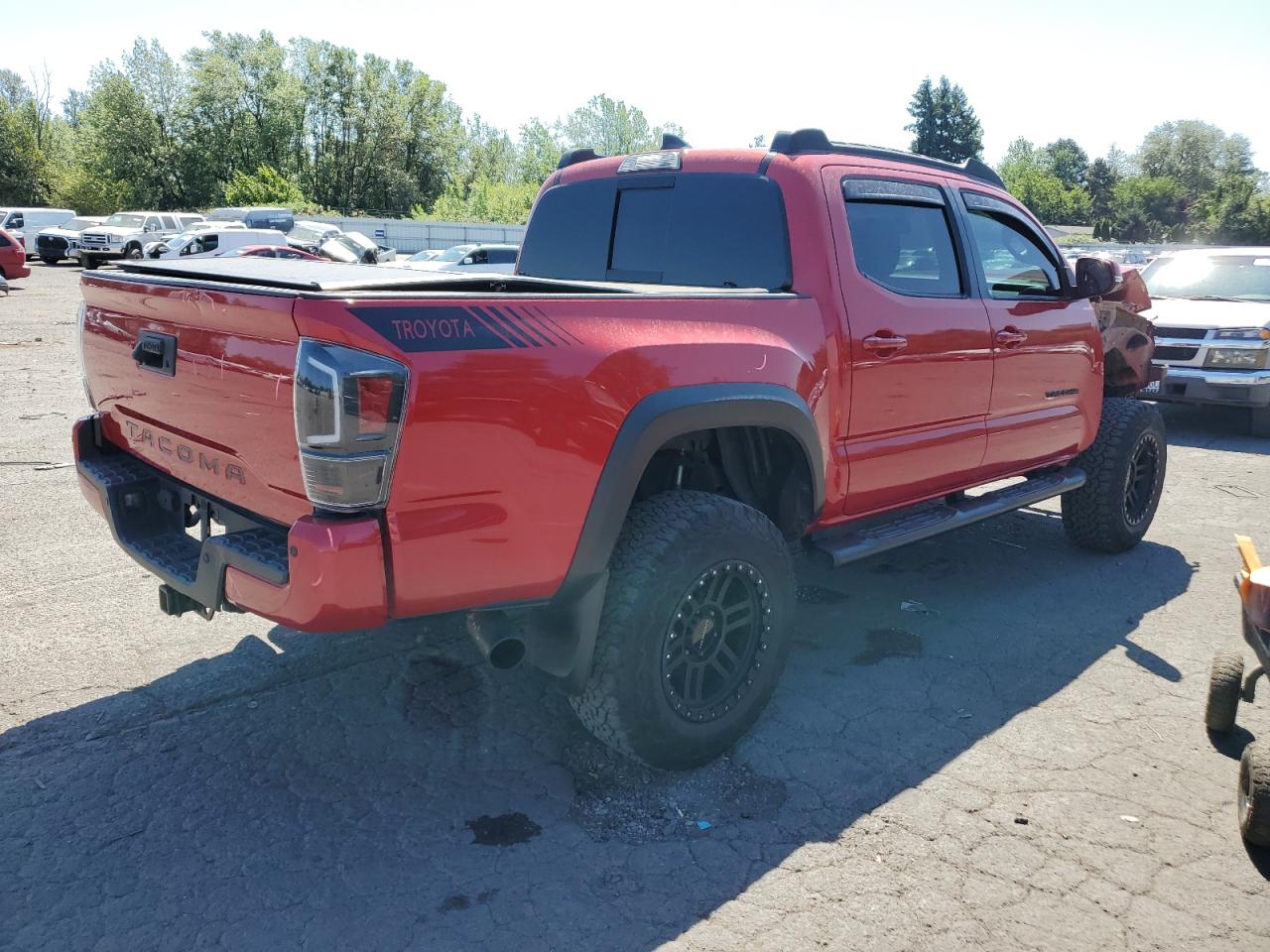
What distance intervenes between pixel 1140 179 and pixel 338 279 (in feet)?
359

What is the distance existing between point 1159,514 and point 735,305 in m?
4.91

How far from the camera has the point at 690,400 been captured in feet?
9.93

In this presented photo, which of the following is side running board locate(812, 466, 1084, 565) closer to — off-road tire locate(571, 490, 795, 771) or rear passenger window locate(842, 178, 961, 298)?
off-road tire locate(571, 490, 795, 771)

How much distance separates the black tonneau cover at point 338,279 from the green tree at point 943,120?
9021 cm

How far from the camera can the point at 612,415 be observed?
9.38ft

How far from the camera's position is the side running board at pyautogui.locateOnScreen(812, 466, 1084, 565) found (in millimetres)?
3873

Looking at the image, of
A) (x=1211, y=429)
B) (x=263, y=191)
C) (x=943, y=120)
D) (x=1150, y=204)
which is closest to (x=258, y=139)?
(x=263, y=191)

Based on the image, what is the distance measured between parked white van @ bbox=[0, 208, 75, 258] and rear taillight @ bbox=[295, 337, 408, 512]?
3790 centimetres

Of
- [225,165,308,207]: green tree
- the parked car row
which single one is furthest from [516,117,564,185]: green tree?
the parked car row

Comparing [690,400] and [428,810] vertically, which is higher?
[690,400]

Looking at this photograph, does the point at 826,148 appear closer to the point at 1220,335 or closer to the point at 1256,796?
the point at 1256,796

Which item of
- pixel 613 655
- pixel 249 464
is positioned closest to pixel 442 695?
pixel 613 655

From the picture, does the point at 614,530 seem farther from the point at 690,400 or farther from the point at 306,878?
the point at 306,878

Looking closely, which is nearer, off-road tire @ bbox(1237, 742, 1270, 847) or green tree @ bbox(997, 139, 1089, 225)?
off-road tire @ bbox(1237, 742, 1270, 847)
